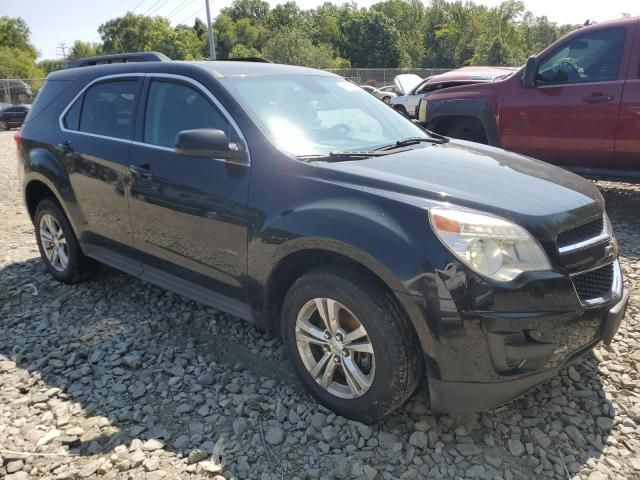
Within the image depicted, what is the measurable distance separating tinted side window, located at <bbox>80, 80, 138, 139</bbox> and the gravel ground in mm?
1397

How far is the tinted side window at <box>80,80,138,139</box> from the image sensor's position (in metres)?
3.73

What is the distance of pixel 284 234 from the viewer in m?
2.71

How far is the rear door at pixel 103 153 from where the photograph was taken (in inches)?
146

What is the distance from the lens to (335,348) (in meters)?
2.66

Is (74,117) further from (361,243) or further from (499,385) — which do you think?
(499,385)

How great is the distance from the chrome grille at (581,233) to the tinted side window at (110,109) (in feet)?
9.05

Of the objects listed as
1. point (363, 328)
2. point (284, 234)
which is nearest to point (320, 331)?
point (363, 328)

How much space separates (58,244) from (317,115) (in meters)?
2.66

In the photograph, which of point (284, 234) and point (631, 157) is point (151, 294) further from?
point (631, 157)

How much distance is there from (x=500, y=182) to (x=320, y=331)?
118 centimetres

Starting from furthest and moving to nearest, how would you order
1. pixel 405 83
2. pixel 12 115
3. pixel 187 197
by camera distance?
pixel 12 115, pixel 405 83, pixel 187 197

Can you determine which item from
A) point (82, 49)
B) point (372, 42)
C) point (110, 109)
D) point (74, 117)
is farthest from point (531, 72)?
point (82, 49)

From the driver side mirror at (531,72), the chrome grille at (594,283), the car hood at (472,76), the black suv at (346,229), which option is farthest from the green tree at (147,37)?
the chrome grille at (594,283)

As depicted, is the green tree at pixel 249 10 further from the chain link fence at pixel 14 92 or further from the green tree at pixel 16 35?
the chain link fence at pixel 14 92
